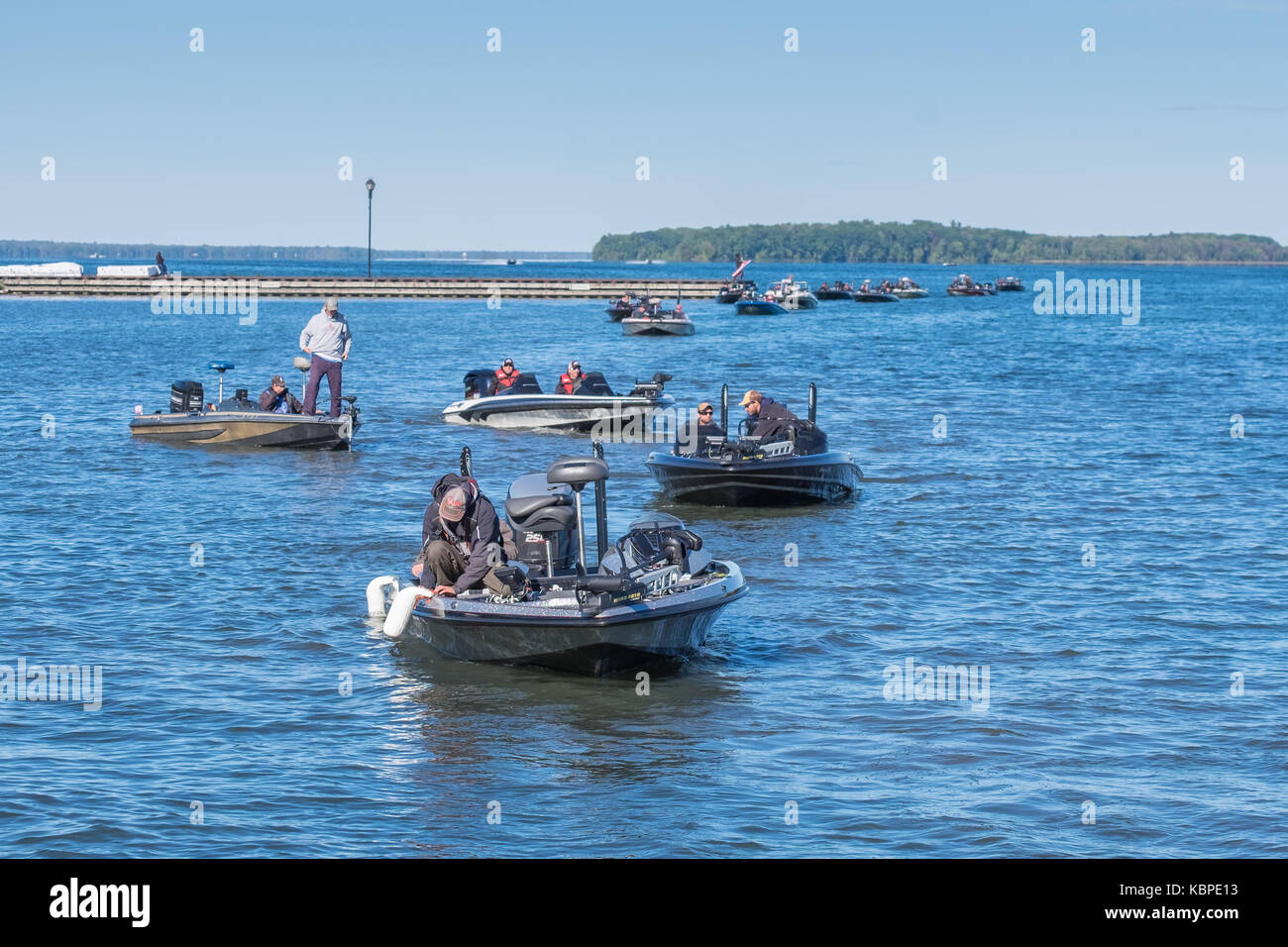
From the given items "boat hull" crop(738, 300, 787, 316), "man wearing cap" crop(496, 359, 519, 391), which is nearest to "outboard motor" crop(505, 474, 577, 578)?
"man wearing cap" crop(496, 359, 519, 391)

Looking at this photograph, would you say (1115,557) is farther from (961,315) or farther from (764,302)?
(961,315)

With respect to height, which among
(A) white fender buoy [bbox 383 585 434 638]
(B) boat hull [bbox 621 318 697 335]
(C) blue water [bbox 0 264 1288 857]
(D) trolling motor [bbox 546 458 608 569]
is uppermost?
(B) boat hull [bbox 621 318 697 335]

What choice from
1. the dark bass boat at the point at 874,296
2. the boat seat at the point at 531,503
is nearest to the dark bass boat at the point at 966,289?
the dark bass boat at the point at 874,296

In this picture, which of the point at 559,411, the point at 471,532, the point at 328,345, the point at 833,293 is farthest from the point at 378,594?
the point at 833,293

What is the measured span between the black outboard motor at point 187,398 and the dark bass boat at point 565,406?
6.81 metres

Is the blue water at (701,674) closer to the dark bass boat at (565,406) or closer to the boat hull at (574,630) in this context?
the boat hull at (574,630)

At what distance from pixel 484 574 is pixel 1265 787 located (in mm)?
7053

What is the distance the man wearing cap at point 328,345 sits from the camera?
29766 mm

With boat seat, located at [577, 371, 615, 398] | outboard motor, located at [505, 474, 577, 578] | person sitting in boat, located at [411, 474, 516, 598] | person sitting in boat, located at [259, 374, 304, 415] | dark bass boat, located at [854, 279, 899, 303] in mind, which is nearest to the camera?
person sitting in boat, located at [411, 474, 516, 598]

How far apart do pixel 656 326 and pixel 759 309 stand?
83.7ft

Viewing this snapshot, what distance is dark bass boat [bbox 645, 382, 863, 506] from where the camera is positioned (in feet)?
76.8

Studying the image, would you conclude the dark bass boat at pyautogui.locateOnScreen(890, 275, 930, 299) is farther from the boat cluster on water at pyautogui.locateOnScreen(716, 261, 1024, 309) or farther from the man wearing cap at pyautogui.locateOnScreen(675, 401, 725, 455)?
the man wearing cap at pyautogui.locateOnScreen(675, 401, 725, 455)

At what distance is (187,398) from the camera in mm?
32312

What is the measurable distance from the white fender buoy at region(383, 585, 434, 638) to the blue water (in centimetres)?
56
